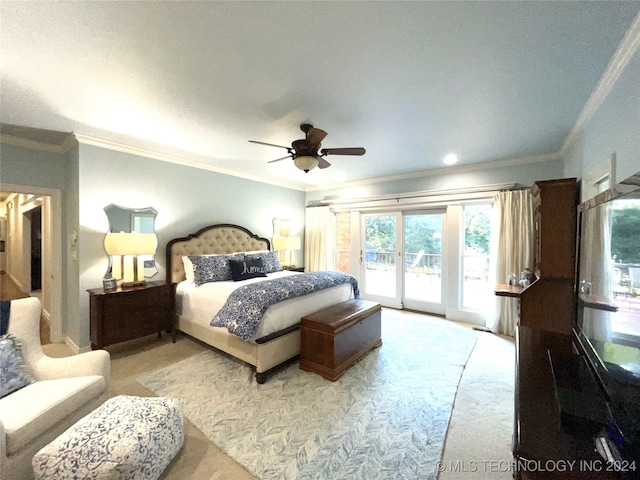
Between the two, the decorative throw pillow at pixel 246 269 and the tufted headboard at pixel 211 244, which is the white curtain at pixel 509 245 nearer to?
the decorative throw pillow at pixel 246 269

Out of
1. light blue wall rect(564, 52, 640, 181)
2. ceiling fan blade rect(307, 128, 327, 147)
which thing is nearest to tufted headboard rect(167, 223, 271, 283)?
ceiling fan blade rect(307, 128, 327, 147)

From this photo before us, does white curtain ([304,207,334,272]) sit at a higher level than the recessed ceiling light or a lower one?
lower

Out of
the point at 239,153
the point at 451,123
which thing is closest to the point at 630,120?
the point at 451,123

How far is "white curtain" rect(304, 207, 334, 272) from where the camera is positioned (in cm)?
548

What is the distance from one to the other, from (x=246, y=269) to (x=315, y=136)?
7.06ft

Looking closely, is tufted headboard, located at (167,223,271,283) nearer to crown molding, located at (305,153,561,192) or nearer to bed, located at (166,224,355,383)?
bed, located at (166,224,355,383)

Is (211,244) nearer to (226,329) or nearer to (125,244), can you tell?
(125,244)

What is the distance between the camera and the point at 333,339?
2.44 meters

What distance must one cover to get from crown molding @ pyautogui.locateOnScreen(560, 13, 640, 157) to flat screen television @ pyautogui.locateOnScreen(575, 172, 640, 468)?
2.82ft

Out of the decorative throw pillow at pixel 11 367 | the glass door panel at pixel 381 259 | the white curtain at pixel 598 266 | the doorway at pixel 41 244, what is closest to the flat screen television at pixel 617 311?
the white curtain at pixel 598 266

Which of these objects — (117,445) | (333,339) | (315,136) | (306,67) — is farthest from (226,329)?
(306,67)

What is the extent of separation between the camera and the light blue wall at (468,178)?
355 centimetres

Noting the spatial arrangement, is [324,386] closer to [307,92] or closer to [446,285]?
[307,92]

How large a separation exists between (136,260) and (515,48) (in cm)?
413
